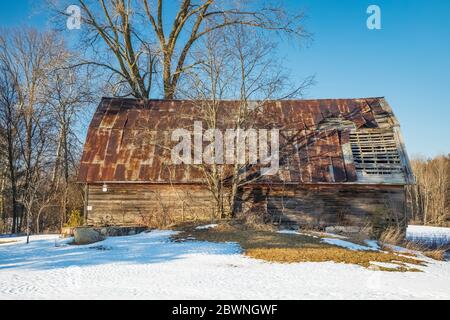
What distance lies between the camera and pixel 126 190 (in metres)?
17.3

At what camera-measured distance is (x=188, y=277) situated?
7.95 meters

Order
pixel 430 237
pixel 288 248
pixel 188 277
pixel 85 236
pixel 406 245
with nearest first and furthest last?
pixel 188 277 < pixel 288 248 < pixel 85 236 < pixel 406 245 < pixel 430 237

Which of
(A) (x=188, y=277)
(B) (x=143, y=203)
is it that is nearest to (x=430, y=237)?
(B) (x=143, y=203)

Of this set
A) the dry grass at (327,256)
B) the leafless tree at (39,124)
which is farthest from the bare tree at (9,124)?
the dry grass at (327,256)

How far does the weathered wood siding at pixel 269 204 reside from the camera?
54.9ft

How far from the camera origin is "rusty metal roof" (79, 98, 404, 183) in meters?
17.0

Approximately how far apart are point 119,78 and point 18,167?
9158 mm

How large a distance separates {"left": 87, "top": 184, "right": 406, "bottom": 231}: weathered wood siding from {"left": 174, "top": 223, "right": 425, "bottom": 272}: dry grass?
6.93 feet

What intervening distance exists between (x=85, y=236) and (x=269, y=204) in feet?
24.7

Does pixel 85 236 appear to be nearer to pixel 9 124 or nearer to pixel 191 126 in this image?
pixel 191 126

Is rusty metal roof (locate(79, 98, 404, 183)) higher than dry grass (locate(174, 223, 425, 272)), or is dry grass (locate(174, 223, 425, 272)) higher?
rusty metal roof (locate(79, 98, 404, 183))

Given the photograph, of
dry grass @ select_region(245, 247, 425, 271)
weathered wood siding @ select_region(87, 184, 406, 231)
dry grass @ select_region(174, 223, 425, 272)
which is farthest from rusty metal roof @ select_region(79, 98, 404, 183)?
dry grass @ select_region(245, 247, 425, 271)

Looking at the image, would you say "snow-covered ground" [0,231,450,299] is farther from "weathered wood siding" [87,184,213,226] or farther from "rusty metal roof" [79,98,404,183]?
"rusty metal roof" [79,98,404,183]
